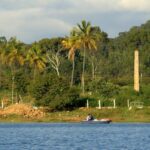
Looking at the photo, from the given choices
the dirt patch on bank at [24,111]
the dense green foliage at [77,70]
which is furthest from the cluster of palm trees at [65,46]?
the dirt patch on bank at [24,111]

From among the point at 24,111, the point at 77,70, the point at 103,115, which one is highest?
the point at 77,70

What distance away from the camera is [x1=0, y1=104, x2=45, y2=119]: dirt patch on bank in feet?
313

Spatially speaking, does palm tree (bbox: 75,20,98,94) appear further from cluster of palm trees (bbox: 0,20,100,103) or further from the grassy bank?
the grassy bank

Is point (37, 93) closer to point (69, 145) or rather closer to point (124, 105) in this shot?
point (124, 105)

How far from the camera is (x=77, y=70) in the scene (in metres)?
140

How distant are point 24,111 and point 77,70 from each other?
44.4m

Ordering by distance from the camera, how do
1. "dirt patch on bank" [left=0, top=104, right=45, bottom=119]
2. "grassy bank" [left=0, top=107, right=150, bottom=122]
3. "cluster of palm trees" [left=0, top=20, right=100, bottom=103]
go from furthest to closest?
"cluster of palm trees" [left=0, top=20, right=100, bottom=103]
"dirt patch on bank" [left=0, top=104, right=45, bottom=119]
"grassy bank" [left=0, top=107, right=150, bottom=122]

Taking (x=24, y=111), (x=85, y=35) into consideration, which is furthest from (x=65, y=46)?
(x=24, y=111)

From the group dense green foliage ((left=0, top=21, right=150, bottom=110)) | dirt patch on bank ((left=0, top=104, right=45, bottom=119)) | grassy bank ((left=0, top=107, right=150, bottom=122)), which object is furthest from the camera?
dense green foliage ((left=0, top=21, right=150, bottom=110))

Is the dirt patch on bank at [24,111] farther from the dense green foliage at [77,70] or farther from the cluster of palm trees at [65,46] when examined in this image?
the cluster of palm trees at [65,46]

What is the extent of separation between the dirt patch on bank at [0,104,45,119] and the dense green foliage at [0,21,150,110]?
1.87 metres

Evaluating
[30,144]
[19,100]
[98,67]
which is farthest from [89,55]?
[30,144]

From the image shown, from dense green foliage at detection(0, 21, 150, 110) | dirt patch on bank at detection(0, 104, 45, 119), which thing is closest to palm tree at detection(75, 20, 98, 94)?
dense green foliage at detection(0, 21, 150, 110)

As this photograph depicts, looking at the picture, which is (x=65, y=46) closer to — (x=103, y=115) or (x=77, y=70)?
(x=77, y=70)
